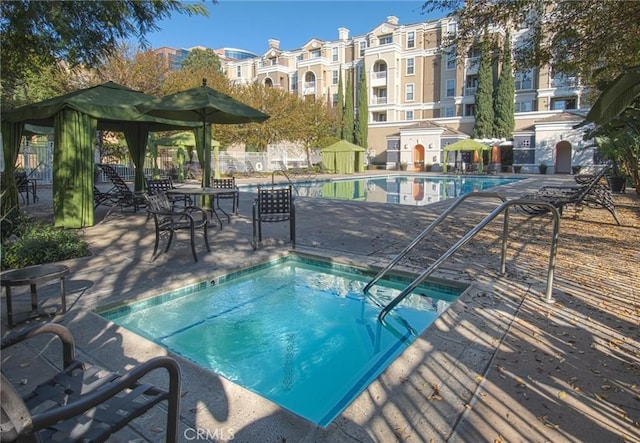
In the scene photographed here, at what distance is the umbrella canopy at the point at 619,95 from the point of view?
387 cm

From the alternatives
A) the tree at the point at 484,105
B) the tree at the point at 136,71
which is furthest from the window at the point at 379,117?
the tree at the point at 136,71

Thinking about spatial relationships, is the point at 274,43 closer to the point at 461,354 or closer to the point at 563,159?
the point at 563,159

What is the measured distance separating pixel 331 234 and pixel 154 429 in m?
6.22

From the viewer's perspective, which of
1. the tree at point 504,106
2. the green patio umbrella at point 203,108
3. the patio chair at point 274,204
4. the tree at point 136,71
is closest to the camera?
the patio chair at point 274,204

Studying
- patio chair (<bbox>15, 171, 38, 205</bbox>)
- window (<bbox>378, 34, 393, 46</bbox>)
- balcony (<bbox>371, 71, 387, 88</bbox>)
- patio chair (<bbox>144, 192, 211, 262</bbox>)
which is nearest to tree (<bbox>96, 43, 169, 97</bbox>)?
patio chair (<bbox>15, 171, 38, 205</bbox>)

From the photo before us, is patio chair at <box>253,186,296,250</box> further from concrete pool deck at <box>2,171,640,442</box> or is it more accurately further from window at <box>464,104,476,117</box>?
window at <box>464,104,476,117</box>

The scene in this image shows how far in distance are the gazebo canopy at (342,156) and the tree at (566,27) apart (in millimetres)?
23378

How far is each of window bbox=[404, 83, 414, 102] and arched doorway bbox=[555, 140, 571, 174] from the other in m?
17.6

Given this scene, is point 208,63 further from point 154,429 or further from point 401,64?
point 154,429

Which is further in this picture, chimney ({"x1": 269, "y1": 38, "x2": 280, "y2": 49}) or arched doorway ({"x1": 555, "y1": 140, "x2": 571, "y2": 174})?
chimney ({"x1": 269, "y1": 38, "x2": 280, "y2": 49})

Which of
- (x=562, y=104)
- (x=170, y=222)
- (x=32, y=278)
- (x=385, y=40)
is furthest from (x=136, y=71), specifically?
(x=562, y=104)

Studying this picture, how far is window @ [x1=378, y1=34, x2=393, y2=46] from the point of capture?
162 feet

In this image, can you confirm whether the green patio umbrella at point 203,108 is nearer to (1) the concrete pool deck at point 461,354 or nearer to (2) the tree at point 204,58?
(1) the concrete pool deck at point 461,354

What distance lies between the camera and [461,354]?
330 cm
